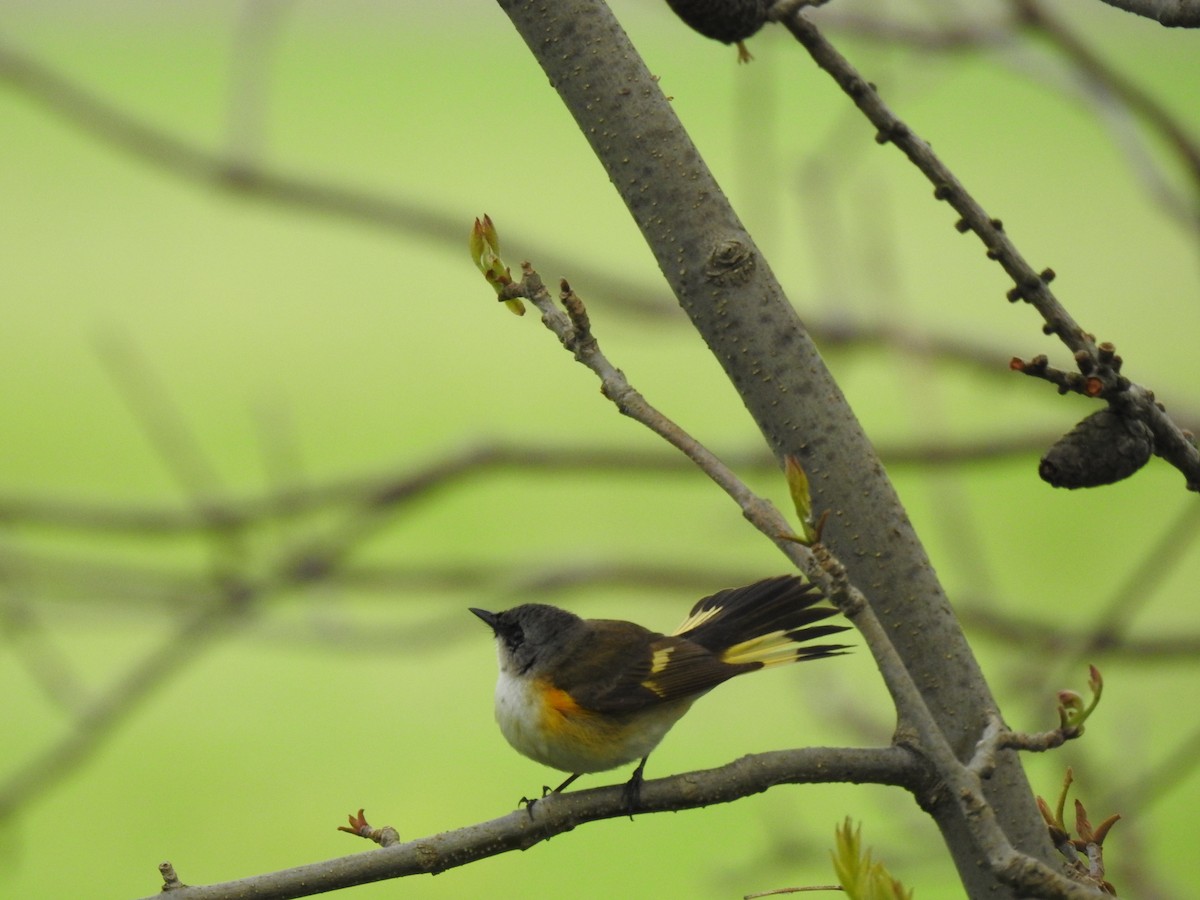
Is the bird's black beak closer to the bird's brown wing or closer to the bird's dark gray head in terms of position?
the bird's dark gray head

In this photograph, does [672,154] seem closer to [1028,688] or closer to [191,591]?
[1028,688]

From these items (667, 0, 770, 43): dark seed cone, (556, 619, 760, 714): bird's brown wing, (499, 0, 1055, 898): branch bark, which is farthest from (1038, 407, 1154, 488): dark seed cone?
(556, 619, 760, 714): bird's brown wing

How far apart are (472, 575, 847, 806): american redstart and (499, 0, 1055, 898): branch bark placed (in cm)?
19

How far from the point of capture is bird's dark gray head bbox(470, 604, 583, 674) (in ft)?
4.13

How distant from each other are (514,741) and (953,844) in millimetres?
546

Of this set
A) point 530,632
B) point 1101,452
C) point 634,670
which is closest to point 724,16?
point 1101,452

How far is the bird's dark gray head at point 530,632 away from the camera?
1259mm

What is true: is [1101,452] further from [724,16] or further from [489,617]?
[489,617]

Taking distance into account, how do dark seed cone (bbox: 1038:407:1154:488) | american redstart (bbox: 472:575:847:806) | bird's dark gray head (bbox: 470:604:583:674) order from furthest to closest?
bird's dark gray head (bbox: 470:604:583:674), american redstart (bbox: 472:575:847:806), dark seed cone (bbox: 1038:407:1154:488)

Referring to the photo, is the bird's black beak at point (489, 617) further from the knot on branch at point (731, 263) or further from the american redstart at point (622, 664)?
the knot on branch at point (731, 263)

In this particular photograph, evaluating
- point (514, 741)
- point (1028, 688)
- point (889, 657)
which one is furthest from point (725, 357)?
point (1028, 688)

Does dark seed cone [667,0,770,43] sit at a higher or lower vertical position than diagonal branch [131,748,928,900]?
higher

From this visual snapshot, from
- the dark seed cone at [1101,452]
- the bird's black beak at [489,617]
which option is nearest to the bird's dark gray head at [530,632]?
the bird's black beak at [489,617]

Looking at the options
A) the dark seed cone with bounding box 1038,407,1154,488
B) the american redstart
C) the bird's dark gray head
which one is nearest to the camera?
the dark seed cone with bounding box 1038,407,1154,488
